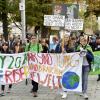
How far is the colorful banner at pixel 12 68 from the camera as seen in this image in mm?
12844

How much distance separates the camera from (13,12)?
128 ft

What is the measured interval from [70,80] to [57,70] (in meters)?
0.47

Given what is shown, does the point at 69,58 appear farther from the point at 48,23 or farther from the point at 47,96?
the point at 48,23

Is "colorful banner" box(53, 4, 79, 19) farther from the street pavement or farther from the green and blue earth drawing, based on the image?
the green and blue earth drawing

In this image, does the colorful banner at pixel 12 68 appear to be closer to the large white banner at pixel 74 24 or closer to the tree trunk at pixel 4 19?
the large white banner at pixel 74 24

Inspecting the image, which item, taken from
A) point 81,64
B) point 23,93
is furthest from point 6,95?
point 81,64

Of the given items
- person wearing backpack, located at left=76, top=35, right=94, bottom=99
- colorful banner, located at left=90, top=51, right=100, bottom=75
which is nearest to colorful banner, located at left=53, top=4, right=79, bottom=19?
colorful banner, located at left=90, top=51, right=100, bottom=75

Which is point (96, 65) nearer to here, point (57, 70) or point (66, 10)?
point (57, 70)

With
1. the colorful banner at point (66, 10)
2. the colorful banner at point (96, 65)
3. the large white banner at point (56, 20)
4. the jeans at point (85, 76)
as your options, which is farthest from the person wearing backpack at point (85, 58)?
the colorful banner at point (66, 10)

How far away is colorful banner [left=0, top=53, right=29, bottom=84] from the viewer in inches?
506

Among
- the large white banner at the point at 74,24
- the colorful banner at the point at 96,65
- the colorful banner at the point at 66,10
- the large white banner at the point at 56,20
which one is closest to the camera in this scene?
the colorful banner at the point at 96,65

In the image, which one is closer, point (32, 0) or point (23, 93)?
point (23, 93)

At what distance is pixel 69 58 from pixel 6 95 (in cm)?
201

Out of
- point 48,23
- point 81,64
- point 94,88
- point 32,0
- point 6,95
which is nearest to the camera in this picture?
point 81,64
